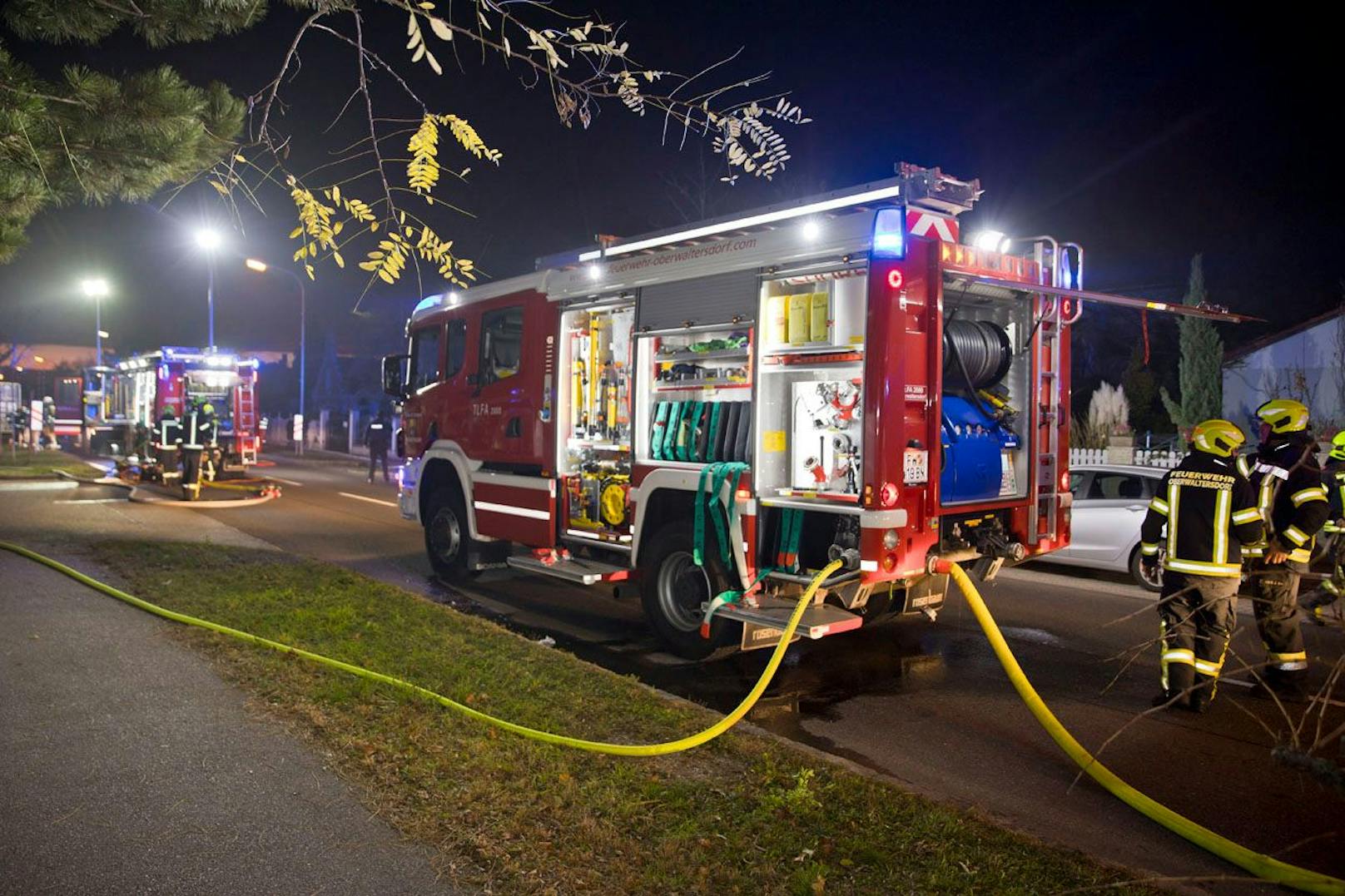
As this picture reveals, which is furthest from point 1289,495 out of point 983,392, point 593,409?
point 593,409

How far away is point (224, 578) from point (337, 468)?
19704 mm

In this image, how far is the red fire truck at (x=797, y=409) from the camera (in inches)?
241

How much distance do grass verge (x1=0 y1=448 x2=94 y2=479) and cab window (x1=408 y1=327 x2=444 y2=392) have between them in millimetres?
13991

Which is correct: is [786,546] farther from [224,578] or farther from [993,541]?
[224,578]

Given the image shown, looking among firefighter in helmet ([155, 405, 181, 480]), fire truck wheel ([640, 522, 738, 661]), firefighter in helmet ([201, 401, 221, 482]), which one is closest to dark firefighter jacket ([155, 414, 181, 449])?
firefighter in helmet ([155, 405, 181, 480])

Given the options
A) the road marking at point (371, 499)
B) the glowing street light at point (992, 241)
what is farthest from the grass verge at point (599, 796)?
the road marking at point (371, 499)

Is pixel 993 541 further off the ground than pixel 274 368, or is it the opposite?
pixel 274 368

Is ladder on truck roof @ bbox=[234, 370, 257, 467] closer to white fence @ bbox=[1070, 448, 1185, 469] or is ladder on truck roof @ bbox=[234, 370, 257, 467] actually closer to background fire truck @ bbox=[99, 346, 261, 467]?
background fire truck @ bbox=[99, 346, 261, 467]

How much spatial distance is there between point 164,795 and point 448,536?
20.1 feet

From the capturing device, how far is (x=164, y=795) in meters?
4.07

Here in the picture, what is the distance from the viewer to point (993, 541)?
6.96 metres

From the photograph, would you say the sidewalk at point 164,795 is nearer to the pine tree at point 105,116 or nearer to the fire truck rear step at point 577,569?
the pine tree at point 105,116

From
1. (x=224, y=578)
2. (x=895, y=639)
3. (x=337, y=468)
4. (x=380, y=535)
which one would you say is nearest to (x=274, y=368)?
(x=337, y=468)

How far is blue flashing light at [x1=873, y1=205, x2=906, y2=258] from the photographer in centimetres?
589
